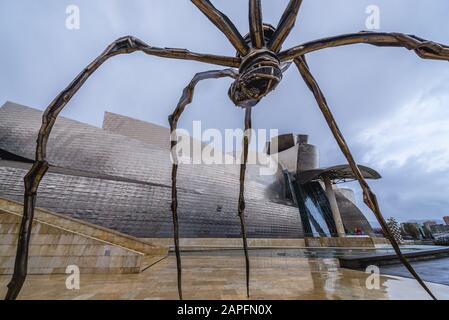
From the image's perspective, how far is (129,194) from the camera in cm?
1677

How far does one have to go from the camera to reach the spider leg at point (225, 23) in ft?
6.07

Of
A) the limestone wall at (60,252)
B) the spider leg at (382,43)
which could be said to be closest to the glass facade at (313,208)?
the limestone wall at (60,252)

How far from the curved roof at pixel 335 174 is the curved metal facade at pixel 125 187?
→ 18.4 feet

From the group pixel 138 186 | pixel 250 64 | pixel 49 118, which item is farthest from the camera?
pixel 138 186

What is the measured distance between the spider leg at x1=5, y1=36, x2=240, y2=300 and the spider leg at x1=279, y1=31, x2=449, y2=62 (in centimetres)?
58

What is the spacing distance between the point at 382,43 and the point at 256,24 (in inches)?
41.4

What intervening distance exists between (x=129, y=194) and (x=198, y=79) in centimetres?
1671

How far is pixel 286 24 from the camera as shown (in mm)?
1825

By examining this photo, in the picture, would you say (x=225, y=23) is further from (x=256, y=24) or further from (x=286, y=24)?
(x=286, y=24)

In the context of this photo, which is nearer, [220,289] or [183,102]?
[183,102]

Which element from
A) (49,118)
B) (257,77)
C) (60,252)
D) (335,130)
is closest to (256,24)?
(257,77)

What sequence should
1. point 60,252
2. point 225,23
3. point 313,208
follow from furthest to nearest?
point 313,208 → point 60,252 → point 225,23
